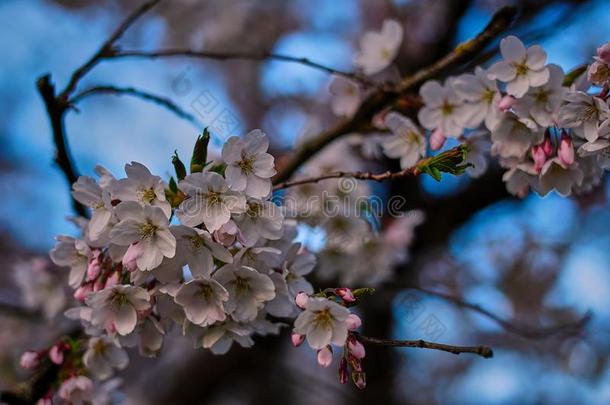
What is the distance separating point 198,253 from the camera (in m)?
1.04

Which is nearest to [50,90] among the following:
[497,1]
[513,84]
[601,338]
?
[513,84]

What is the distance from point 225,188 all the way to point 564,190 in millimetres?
737

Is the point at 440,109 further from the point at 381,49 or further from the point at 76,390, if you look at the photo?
the point at 76,390

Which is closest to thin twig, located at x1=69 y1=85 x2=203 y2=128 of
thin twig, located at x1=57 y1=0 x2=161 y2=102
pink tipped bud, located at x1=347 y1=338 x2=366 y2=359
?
thin twig, located at x1=57 y1=0 x2=161 y2=102

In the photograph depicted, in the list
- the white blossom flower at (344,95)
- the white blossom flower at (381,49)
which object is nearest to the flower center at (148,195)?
the white blossom flower at (344,95)

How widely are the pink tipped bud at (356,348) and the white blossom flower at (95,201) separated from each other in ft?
1.59

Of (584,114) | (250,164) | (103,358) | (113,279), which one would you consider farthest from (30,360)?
(584,114)

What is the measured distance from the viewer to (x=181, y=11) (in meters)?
5.69

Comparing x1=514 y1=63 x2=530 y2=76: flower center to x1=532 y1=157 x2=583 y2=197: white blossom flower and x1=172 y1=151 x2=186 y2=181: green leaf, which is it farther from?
x1=172 y1=151 x2=186 y2=181: green leaf

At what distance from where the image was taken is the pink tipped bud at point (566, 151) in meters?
1.20

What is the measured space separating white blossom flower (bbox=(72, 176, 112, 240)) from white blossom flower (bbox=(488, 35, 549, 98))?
33.0 inches

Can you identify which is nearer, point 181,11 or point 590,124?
point 590,124

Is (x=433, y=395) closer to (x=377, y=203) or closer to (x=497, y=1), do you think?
(x=497, y=1)

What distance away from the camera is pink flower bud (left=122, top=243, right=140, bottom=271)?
1.03 metres
